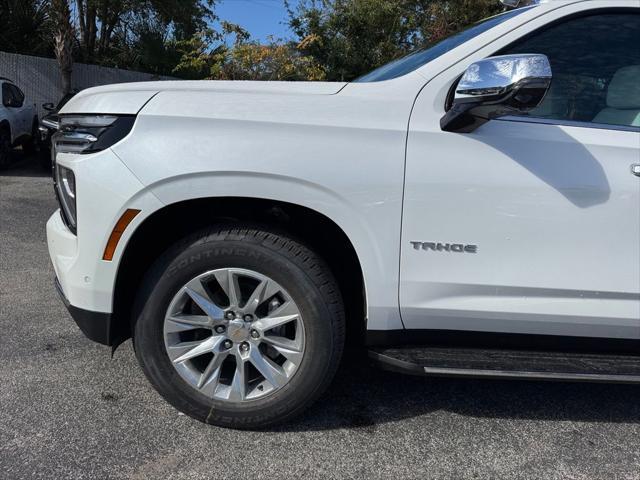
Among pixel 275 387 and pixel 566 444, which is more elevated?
pixel 275 387

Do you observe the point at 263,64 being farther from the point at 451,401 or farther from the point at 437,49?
the point at 451,401

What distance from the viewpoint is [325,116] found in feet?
7.52

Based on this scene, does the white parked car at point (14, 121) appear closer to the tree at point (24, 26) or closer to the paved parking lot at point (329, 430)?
the tree at point (24, 26)

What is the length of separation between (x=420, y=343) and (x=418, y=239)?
51 centimetres

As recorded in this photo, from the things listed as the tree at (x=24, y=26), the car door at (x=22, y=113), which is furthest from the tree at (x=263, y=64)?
the tree at (x=24, y=26)

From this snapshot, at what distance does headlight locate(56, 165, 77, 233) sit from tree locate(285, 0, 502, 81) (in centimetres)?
1112

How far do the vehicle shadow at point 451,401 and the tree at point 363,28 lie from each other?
11.1m

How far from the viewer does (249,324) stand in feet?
7.97

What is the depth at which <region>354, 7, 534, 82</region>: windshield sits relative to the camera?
2545 mm

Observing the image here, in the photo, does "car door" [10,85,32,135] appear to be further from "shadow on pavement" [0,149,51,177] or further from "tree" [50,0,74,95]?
"tree" [50,0,74,95]

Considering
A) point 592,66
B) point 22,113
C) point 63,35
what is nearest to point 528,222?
point 592,66

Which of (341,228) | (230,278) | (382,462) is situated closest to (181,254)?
(230,278)

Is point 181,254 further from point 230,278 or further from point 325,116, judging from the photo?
point 325,116

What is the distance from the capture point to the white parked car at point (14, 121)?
10023mm
